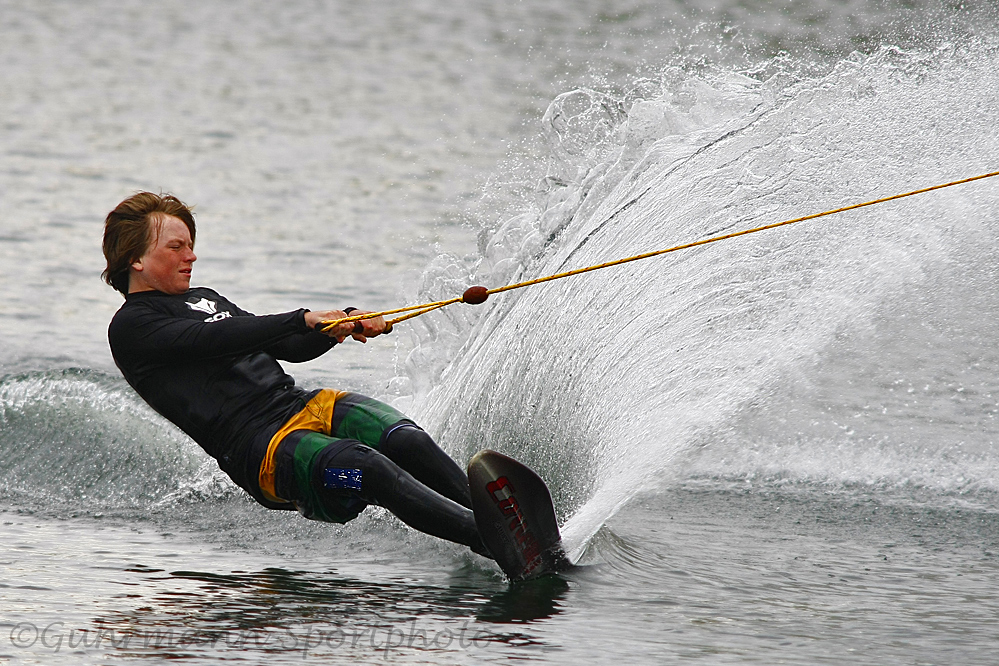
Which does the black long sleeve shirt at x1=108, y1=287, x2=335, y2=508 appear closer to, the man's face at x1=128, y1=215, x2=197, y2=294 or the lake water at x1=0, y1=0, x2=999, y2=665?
the man's face at x1=128, y1=215, x2=197, y2=294

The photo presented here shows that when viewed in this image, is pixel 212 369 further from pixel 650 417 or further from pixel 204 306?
pixel 650 417

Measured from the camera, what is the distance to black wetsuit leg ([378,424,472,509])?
197 inches

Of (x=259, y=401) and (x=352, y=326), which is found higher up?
(x=352, y=326)

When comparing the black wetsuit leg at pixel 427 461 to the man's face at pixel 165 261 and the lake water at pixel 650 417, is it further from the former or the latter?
the man's face at pixel 165 261

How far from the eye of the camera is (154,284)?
16.7ft

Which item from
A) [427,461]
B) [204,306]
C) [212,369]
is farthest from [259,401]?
[427,461]

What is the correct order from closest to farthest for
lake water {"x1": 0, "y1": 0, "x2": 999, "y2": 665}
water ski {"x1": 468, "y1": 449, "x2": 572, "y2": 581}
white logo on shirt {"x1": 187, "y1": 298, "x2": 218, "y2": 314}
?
lake water {"x1": 0, "y1": 0, "x2": 999, "y2": 665}, water ski {"x1": 468, "y1": 449, "x2": 572, "y2": 581}, white logo on shirt {"x1": 187, "y1": 298, "x2": 218, "y2": 314}

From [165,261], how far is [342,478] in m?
1.05

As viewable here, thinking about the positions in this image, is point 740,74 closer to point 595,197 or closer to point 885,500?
point 595,197

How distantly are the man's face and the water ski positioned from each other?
131cm

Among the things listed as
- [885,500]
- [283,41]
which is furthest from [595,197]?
[283,41]

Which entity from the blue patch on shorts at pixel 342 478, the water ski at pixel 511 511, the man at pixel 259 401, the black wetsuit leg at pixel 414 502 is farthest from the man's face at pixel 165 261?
the water ski at pixel 511 511

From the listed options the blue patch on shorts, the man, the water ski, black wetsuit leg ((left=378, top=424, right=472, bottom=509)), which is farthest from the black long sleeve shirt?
the water ski

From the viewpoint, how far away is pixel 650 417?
19.4ft
